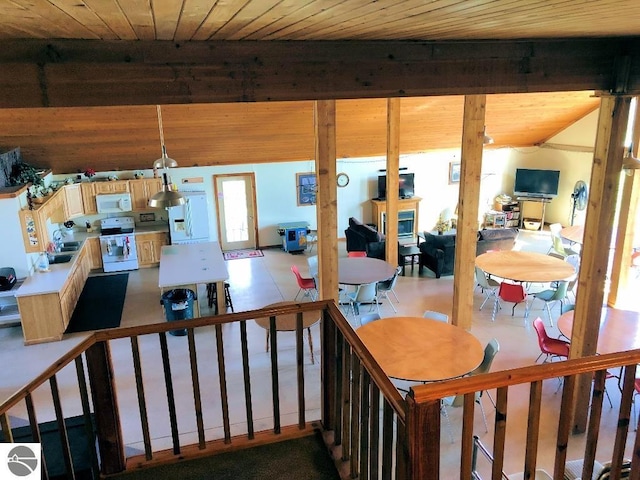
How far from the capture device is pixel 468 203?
20.0 feet

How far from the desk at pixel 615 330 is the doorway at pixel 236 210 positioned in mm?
7147

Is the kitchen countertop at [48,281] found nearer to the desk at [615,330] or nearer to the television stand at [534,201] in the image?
the desk at [615,330]

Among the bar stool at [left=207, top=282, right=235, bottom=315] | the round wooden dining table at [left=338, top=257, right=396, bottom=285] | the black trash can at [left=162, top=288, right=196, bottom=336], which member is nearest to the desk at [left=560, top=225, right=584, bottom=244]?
the round wooden dining table at [left=338, top=257, right=396, bottom=285]

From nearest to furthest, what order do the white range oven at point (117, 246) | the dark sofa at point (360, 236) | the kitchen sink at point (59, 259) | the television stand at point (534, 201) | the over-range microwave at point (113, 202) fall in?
the kitchen sink at point (59, 259) → the dark sofa at point (360, 236) → the over-range microwave at point (113, 202) → the white range oven at point (117, 246) → the television stand at point (534, 201)

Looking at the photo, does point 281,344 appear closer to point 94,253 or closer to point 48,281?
point 48,281

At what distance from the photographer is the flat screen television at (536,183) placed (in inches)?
458

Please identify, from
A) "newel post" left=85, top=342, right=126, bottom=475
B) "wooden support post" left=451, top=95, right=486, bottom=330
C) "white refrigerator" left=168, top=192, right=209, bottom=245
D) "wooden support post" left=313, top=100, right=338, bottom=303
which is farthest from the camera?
"white refrigerator" left=168, top=192, right=209, bottom=245

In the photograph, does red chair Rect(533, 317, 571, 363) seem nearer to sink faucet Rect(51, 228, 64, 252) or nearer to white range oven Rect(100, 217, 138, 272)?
white range oven Rect(100, 217, 138, 272)

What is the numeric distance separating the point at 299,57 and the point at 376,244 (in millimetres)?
6432

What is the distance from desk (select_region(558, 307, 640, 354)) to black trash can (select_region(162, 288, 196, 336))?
15.6ft

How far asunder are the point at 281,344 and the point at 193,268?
6.21 ft

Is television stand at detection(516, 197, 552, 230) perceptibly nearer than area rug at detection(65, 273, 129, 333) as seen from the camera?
No

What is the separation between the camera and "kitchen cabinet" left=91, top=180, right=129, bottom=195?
9.54m

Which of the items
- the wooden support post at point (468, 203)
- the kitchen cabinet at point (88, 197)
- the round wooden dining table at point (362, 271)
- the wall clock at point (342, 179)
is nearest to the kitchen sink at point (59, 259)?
the kitchen cabinet at point (88, 197)
